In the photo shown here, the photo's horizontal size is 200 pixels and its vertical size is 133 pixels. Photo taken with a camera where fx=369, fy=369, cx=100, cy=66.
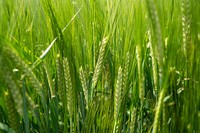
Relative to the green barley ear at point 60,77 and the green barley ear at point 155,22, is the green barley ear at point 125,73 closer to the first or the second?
the green barley ear at point 60,77

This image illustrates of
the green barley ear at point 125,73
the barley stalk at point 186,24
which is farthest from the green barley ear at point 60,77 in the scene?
the barley stalk at point 186,24

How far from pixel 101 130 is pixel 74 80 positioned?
143 mm

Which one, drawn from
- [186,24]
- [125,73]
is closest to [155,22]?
[186,24]

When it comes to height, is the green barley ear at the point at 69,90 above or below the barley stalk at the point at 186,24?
below

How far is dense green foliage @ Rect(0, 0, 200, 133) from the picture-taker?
0.73 m

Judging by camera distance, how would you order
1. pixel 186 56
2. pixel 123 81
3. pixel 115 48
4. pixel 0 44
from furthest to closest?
pixel 115 48, pixel 123 81, pixel 186 56, pixel 0 44

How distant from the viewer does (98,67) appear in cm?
92

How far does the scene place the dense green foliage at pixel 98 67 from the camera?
735 mm

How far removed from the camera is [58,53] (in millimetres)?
1000

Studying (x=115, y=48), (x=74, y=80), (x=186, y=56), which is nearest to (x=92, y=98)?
(x=74, y=80)

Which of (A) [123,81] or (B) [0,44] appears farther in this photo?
(A) [123,81]

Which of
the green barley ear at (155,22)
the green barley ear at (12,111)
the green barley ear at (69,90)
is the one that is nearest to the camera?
the green barley ear at (155,22)

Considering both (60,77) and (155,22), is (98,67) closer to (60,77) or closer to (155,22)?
(60,77)

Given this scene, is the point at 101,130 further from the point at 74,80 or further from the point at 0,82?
the point at 0,82
